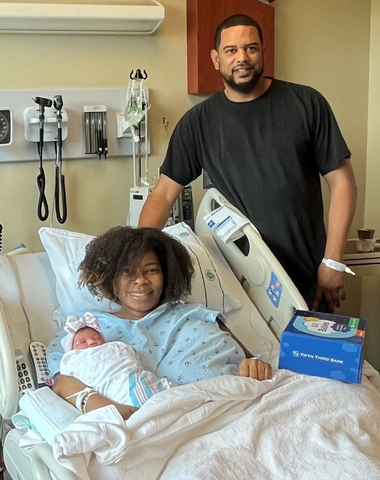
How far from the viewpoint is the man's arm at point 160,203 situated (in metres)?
2.16

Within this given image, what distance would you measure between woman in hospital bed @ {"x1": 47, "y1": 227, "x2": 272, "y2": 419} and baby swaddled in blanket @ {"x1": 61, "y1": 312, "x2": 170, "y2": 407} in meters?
0.07

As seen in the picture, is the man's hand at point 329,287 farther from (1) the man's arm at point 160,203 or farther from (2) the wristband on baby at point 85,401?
(2) the wristband on baby at point 85,401

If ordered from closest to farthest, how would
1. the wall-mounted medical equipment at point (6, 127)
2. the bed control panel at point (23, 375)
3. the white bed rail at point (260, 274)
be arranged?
the bed control panel at point (23, 375), the white bed rail at point (260, 274), the wall-mounted medical equipment at point (6, 127)

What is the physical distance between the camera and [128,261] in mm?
1705

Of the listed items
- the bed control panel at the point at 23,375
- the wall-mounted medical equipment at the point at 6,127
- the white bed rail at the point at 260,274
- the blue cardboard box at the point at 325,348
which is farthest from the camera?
the wall-mounted medical equipment at the point at 6,127

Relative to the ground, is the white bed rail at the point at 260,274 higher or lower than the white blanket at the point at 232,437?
higher

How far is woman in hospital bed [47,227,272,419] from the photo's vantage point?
1610 mm

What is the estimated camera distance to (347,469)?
4.09 feet

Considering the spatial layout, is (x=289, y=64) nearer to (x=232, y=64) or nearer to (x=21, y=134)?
(x=232, y=64)

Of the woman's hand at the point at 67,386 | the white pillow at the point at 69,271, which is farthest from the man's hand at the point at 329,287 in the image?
the woman's hand at the point at 67,386

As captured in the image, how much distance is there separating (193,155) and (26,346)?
2.91ft

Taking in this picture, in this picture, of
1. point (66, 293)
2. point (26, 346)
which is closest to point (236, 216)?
point (66, 293)

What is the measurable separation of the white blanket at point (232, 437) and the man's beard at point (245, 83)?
1.02m

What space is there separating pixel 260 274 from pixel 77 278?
0.57 meters
